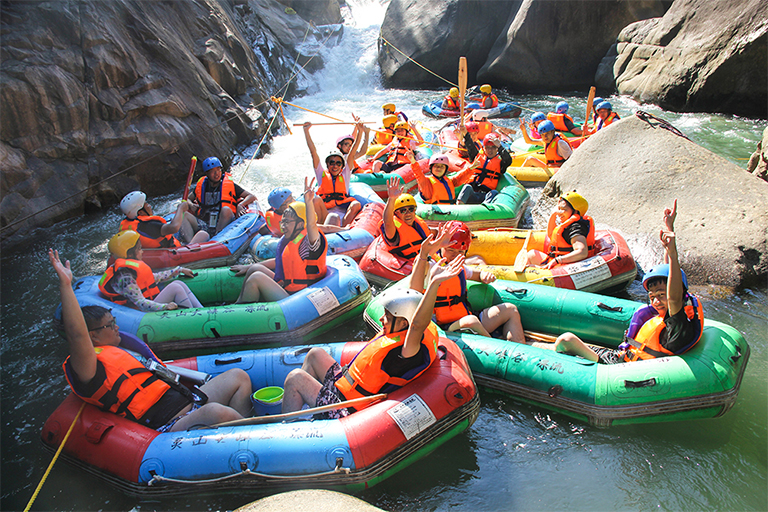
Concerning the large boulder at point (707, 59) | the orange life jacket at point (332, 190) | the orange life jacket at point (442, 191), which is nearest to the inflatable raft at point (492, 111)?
the large boulder at point (707, 59)

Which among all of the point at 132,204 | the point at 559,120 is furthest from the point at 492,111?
the point at 132,204

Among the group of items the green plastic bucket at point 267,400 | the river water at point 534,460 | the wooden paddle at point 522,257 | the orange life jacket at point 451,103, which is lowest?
the river water at point 534,460

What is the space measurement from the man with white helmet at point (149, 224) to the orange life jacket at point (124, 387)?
2777mm

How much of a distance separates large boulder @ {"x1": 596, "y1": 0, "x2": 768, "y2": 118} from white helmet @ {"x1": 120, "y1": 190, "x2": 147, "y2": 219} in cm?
1296

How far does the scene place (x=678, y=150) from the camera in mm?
6445

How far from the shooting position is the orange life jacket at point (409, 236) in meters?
5.22

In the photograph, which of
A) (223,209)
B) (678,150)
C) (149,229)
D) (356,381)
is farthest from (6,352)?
(678,150)

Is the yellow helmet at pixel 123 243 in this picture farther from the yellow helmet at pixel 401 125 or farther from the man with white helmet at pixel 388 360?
the yellow helmet at pixel 401 125

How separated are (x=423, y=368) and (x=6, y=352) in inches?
172

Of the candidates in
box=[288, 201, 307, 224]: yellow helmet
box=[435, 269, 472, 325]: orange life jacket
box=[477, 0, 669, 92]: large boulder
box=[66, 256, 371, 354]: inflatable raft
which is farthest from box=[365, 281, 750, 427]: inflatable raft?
box=[477, 0, 669, 92]: large boulder

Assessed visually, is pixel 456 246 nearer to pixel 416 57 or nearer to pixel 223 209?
pixel 223 209

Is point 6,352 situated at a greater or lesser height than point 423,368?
lesser

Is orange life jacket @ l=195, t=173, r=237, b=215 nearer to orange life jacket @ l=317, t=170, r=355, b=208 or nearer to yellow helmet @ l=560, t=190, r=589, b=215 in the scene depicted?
orange life jacket @ l=317, t=170, r=355, b=208

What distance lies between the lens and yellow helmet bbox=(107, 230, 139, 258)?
4.55 m
